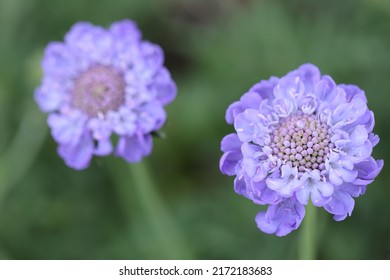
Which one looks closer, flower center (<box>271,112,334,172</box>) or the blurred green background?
flower center (<box>271,112,334,172</box>)

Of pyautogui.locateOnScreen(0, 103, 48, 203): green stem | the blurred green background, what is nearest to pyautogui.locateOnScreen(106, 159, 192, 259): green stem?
the blurred green background

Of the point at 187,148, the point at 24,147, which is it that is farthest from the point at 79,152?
→ the point at 187,148

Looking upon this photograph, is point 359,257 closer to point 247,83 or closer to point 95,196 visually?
point 247,83

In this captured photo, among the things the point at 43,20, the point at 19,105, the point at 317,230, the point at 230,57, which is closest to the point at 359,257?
the point at 317,230

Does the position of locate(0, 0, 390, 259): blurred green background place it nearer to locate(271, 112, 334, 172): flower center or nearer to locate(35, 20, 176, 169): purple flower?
locate(35, 20, 176, 169): purple flower

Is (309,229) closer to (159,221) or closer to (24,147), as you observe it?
(159,221)
